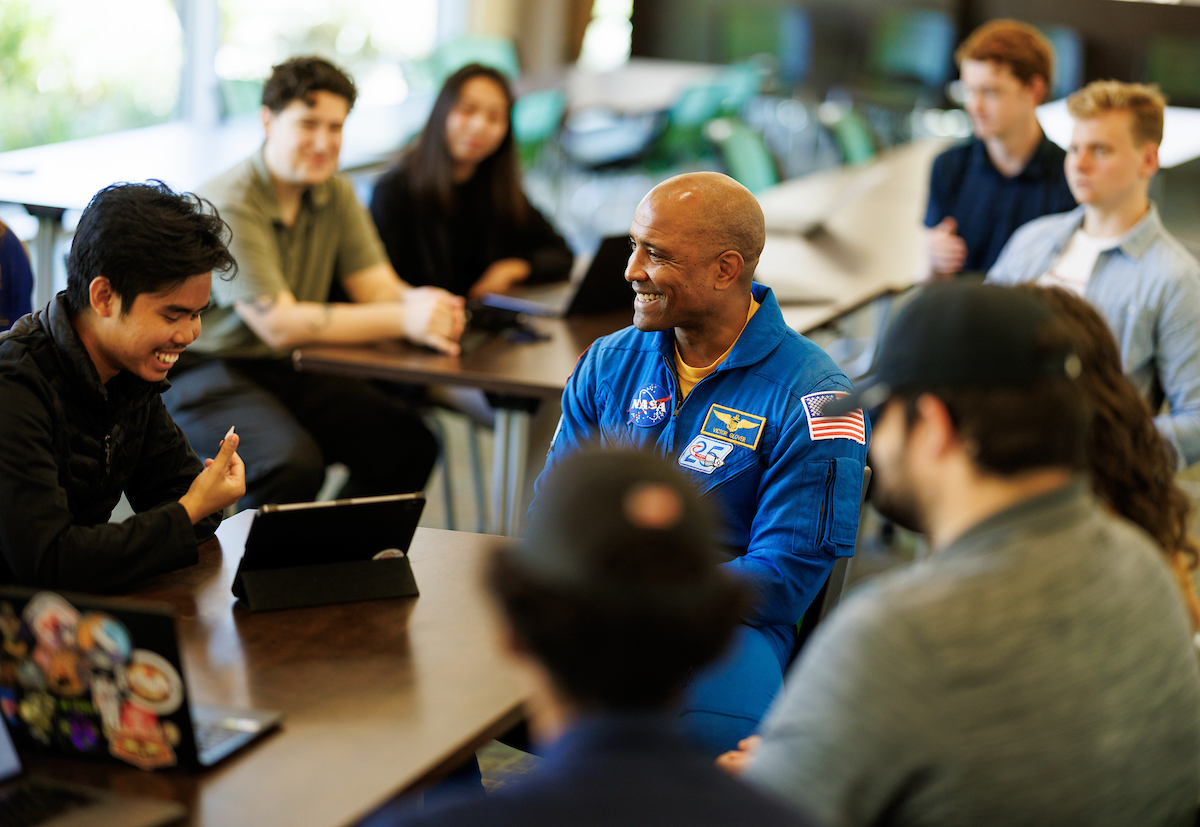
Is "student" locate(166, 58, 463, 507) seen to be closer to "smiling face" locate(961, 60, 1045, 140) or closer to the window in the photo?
"smiling face" locate(961, 60, 1045, 140)

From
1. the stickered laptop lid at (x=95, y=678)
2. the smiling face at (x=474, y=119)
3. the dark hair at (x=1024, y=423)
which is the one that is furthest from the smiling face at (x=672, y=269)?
the smiling face at (x=474, y=119)

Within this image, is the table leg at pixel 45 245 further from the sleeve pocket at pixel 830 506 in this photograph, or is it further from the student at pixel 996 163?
the student at pixel 996 163

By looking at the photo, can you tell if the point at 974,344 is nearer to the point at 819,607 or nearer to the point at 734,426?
the point at 734,426

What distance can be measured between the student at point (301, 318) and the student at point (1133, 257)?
1.63 metres

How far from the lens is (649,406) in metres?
2.21

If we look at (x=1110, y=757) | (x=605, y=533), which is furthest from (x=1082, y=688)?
(x=605, y=533)

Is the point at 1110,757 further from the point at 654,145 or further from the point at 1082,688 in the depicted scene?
the point at 654,145

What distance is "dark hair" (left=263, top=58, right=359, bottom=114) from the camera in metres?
3.10

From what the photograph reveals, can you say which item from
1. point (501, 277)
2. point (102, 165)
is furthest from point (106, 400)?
point (102, 165)

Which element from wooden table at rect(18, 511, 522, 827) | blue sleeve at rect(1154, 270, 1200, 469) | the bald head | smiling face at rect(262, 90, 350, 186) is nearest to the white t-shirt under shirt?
blue sleeve at rect(1154, 270, 1200, 469)

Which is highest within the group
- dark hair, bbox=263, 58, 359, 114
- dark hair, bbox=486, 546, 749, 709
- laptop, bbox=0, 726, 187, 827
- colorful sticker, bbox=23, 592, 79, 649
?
dark hair, bbox=263, 58, 359, 114

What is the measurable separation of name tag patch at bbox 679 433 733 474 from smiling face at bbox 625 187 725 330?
220 mm

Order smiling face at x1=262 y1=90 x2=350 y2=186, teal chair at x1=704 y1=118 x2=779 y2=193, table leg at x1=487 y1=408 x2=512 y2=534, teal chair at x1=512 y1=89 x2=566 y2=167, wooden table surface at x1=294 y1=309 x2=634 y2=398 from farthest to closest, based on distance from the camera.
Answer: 1. teal chair at x1=512 y1=89 x2=566 y2=167
2. teal chair at x1=704 y1=118 x2=779 y2=193
3. table leg at x1=487 y1=408 x2=512 y2=534
4. smiling face at x1=262 y1=90 x2=350 y2=186
5. wooden table surface at x1=294 y1=309 x2=634 y2=398

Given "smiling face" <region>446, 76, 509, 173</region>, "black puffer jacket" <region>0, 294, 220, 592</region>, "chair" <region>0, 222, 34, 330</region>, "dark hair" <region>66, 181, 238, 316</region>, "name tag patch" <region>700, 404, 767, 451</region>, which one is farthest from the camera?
"smiling face" <region>446, 76, 509, 173</region>
